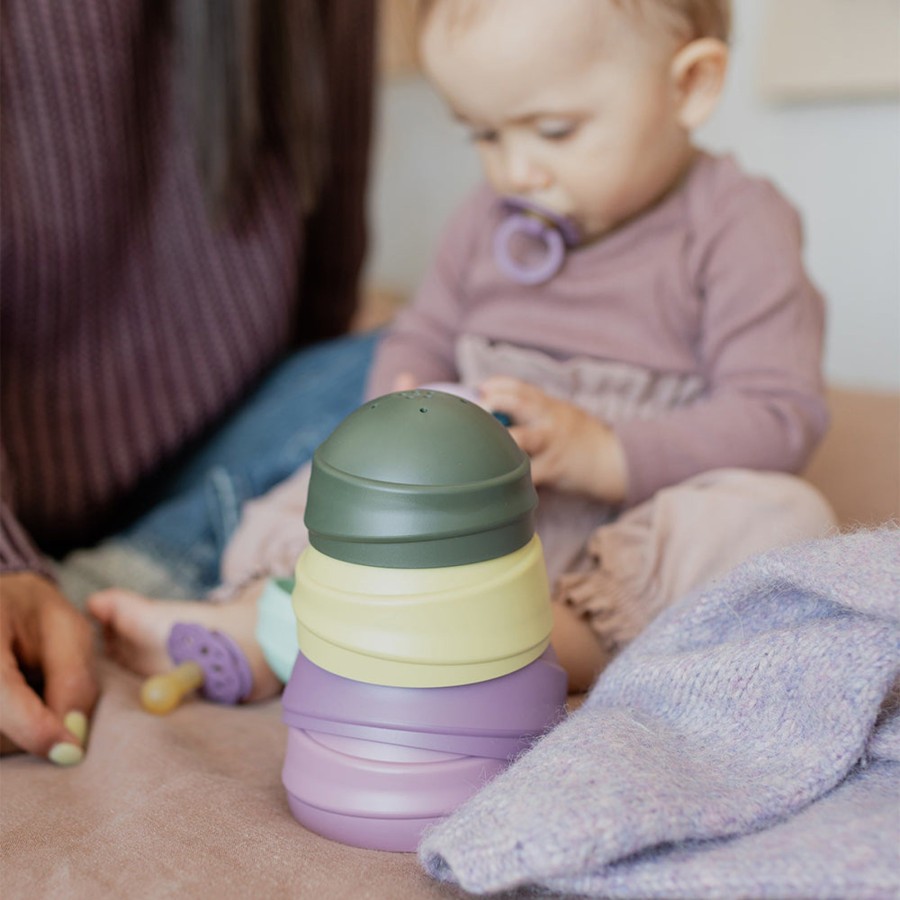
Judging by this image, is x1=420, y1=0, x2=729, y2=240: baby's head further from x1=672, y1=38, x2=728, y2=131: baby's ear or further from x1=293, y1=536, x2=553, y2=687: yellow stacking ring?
x1=293, y1=536, x2=553, y2=687: yellow stacking ring

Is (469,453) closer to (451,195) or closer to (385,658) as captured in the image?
(385,658)

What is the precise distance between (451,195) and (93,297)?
1108 millimetres

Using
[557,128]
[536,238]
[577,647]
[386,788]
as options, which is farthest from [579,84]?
[386,788]

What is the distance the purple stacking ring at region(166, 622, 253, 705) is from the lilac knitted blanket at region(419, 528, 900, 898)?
26 cm

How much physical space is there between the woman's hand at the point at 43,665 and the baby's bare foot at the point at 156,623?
0.11 ft

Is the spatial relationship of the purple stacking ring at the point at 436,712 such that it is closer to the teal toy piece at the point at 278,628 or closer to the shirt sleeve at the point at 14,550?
the teal toy piece at the point at 278,628

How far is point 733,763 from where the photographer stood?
0.47 m

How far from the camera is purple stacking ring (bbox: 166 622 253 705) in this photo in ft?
2.27

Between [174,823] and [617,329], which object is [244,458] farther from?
[174,823]

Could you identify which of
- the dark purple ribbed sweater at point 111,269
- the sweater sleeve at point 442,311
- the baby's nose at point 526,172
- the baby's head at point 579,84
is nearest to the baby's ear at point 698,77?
the baby's head at point 579,84

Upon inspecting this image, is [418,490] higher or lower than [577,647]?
higher

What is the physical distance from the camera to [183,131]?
1.07 m

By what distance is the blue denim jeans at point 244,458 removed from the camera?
0.95 metres

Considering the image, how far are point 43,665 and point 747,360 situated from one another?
55cm
